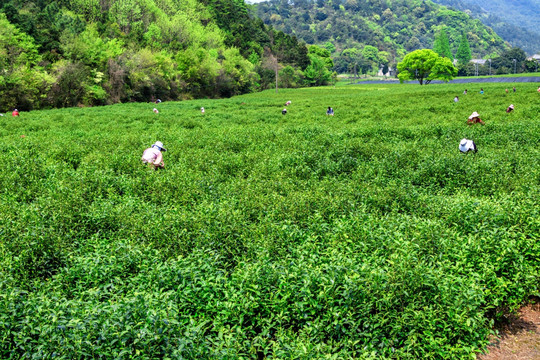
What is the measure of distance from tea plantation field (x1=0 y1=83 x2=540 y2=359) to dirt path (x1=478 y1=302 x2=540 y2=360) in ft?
0.82

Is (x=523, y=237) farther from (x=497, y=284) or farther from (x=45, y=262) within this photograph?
(x=45, y=262)

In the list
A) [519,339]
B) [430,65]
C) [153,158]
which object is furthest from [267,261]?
[430,65]

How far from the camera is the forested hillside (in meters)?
52.5

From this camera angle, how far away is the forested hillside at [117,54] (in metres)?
52.5

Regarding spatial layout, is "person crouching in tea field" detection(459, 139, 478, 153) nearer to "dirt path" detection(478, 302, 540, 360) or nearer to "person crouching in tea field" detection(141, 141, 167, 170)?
"dirt path" detection(478, 302, 540, 360)

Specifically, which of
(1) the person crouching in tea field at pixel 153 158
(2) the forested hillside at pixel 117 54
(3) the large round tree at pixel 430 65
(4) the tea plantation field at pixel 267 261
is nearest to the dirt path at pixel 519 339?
(4) the tea plantation field at pixel 267 261

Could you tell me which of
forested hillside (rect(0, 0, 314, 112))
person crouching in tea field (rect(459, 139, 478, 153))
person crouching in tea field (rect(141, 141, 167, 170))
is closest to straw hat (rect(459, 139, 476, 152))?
person crouching in tea field (rect(459, 139, 478, 153))

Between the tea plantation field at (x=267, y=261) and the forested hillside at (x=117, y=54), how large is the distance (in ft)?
155

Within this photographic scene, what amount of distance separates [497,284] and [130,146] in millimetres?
15561

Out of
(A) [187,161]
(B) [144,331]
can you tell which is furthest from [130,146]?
(B) [144,331]

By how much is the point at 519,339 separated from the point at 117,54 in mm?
70208

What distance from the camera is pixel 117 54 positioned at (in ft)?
219

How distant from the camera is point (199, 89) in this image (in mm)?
84562

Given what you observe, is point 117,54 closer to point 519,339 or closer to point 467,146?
point 467,146
